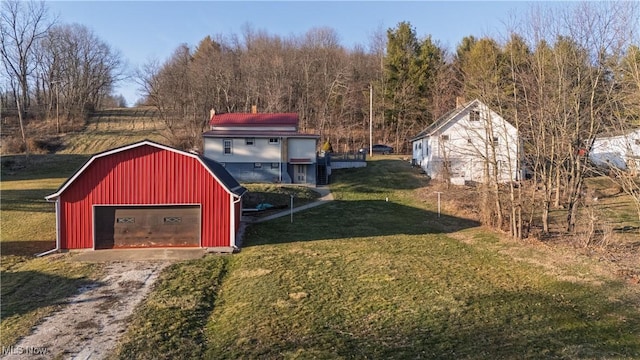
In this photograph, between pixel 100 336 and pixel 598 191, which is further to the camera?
pixel 598 191

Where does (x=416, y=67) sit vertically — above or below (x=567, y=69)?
above

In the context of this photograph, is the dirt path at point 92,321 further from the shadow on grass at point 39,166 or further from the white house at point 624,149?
the shadow on grass at point 39,166

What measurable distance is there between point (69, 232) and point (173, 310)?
31.8 feet

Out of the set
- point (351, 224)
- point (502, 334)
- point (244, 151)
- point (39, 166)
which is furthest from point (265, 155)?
point (502, 334)

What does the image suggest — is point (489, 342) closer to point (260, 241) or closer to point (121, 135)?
point (260, 241)

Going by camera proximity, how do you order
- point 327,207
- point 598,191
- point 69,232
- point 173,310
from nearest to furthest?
point 173,310 < point 69,232 < point 327,207 < point 598,191

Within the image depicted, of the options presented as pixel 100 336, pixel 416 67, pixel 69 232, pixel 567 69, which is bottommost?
pixel 100 336

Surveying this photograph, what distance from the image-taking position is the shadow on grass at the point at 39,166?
40.5 meters

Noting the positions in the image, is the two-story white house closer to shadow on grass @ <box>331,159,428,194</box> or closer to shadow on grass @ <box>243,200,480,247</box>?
shadow on grass @ <box>331,159,428,194</box>

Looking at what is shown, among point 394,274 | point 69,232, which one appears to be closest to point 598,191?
point 394,274

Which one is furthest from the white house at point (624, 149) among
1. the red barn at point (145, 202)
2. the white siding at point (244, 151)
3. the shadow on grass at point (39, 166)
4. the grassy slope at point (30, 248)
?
the shadow on grass at point (39, 166)

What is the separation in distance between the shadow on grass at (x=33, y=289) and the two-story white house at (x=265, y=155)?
21.7 m

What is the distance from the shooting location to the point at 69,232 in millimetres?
18172

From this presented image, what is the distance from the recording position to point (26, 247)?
757 inches
